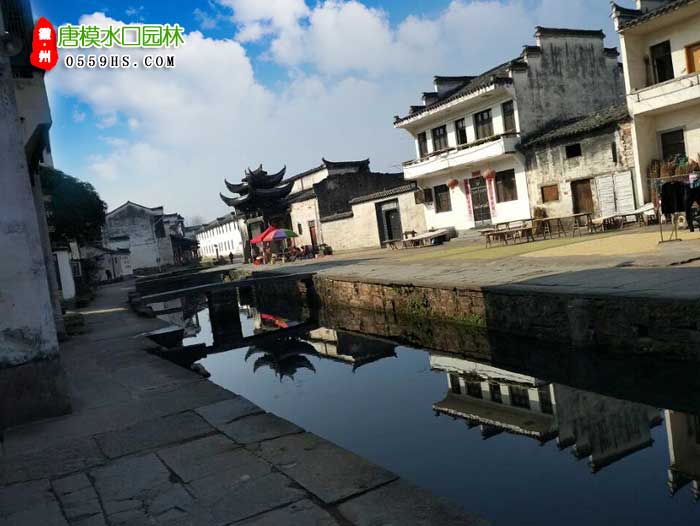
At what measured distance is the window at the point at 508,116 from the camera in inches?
850

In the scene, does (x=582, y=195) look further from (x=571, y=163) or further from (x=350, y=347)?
(x=350, y=347)

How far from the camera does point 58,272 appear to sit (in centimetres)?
2167

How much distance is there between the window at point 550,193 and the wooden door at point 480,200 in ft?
9.70

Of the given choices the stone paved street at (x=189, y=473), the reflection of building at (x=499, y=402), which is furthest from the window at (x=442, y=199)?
the stone paved street at (x=189, y=473)

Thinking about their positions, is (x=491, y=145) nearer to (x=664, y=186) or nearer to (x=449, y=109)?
(x=449, y=109)

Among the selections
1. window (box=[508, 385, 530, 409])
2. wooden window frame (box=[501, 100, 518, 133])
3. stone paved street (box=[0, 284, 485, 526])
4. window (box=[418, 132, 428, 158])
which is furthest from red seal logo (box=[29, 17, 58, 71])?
window (box=[418, 132, 428, 158])

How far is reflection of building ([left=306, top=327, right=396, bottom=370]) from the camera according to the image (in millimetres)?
10062

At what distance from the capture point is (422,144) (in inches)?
1029

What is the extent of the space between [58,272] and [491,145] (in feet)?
60.3

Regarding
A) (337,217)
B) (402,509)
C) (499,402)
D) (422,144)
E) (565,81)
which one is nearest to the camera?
(402,509)

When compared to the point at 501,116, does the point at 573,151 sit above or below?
below

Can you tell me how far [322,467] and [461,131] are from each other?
22.2 meters

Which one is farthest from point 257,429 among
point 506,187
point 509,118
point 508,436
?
point 509,118

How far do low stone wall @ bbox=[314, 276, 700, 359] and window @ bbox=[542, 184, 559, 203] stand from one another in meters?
10.8
